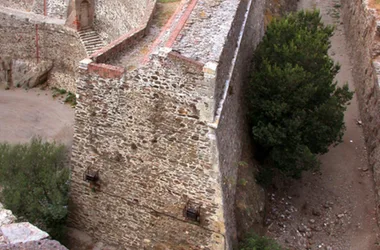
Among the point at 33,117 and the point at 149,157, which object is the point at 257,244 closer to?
the point at 149,157

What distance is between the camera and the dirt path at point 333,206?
17.3m

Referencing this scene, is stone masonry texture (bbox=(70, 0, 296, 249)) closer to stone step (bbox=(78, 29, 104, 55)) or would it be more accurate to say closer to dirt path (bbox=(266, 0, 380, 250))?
dirt path (bbox=(266, 0, 380, 250))

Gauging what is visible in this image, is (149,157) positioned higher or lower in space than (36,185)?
higher

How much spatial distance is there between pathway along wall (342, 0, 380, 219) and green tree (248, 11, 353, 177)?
132 inches

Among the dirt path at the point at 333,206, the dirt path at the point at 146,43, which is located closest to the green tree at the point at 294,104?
the dirt path at the point at 333,206

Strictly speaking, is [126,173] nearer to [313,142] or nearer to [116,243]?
[116,243]

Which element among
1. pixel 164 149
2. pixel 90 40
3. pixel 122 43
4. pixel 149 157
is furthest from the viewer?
pixel 90 40

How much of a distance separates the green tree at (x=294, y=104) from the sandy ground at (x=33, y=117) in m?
9.36

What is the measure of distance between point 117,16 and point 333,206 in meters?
13.1

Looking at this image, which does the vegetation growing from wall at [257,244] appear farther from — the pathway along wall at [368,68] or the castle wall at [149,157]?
the pathway along wall at [368,68]

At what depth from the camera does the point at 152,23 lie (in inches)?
685

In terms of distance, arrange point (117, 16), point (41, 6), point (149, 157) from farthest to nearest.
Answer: point (41, 6), point (117, 16), point (149, 157)

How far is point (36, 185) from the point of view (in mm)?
15352

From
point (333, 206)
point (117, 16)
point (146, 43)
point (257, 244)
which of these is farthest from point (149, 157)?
point (117, 16)
